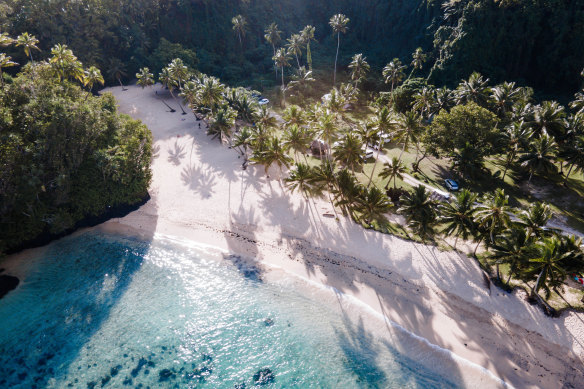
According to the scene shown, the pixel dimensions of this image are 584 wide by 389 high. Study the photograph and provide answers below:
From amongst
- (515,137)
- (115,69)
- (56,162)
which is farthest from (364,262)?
(115,69)

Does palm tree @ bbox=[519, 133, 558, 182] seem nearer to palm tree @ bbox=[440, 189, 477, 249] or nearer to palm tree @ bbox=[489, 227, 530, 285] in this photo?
palm tree @ bbox=[440, 189, 477, 249]

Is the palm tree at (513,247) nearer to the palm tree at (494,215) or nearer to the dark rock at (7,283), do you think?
the palm tree at (494,215)

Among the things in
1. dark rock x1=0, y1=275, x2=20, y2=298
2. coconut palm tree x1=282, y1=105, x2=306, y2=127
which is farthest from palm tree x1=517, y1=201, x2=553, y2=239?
dark rock x1=0, y1=275, x2=20, y2=298

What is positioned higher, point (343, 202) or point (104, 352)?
point (343, 202)

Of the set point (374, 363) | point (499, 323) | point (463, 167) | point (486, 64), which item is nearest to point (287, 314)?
point (374, 363)

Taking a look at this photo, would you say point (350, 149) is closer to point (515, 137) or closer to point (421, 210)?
point (421, 210)

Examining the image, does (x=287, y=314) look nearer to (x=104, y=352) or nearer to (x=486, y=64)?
(x=104, y=352)

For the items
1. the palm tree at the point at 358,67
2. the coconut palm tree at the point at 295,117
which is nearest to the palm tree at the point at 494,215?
the coconut palm tree at the point at 295,117
